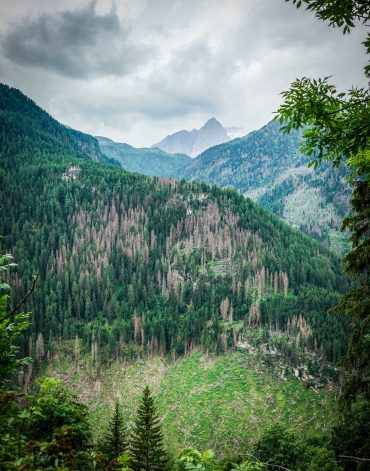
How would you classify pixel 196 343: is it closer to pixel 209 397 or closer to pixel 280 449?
pixel 209 397

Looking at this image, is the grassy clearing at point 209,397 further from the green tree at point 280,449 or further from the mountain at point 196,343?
the green tree at point 280,449

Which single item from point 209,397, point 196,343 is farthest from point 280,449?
point 196,343

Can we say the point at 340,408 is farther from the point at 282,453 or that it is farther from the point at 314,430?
the point at 314,430

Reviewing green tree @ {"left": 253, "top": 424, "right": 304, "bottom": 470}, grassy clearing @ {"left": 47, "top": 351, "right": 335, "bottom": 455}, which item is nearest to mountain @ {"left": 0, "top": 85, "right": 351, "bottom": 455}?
grassy clearing @ {"left": 47, "top": 351, "right": 335, "bottom": 455}

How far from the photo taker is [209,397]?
115250mm

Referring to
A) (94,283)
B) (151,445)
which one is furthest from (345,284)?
(151,445)

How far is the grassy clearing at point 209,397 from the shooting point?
327 feet

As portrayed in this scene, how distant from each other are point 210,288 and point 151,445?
14410 cm

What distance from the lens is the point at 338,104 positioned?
690 centimetres

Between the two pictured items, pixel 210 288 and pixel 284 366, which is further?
pixel 210 288

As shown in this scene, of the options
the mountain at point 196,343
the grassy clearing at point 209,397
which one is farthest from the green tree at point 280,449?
the mountain at point 196,343

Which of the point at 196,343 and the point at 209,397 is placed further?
the point at 196,343

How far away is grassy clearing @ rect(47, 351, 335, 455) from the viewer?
327 feet

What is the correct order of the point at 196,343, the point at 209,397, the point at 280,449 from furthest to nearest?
the point at 196,343 → the point at 209,397 → the point at 280,449
